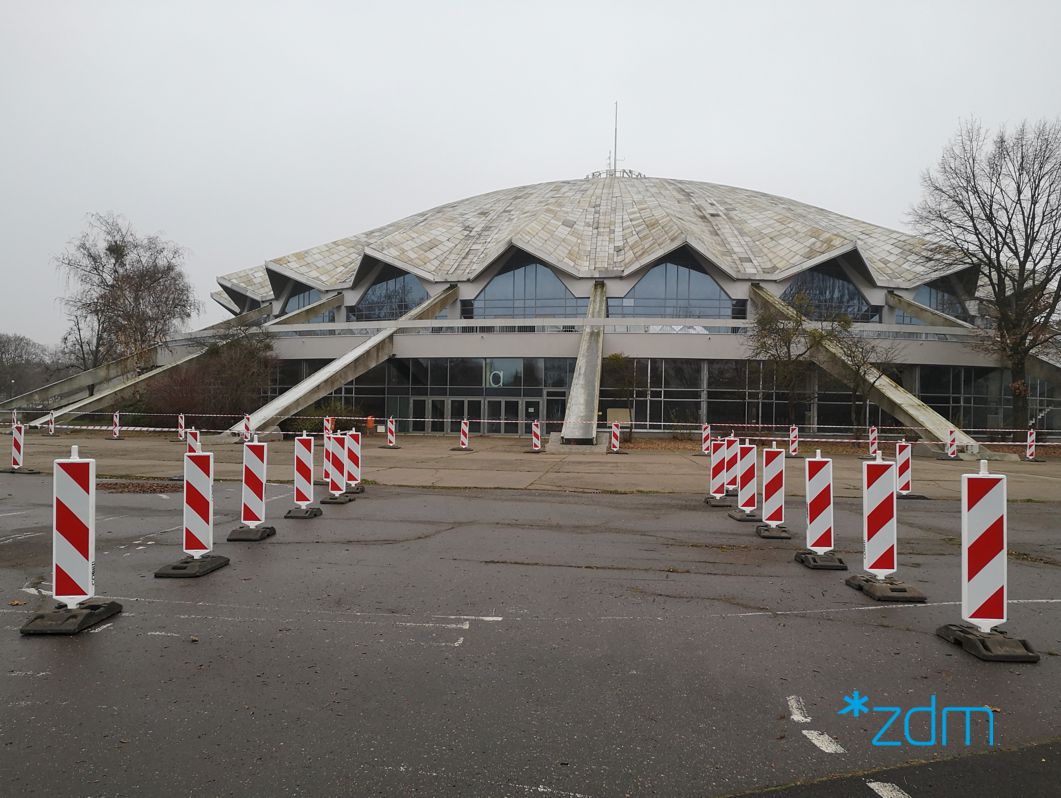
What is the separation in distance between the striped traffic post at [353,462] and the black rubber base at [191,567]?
17.1ft

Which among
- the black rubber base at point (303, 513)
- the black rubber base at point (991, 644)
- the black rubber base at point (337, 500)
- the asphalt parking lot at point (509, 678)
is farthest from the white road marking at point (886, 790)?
the black rubber base at point (337, 500)

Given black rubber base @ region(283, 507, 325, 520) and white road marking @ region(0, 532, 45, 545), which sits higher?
black rubber base @ region(283, 507, 325, 520)

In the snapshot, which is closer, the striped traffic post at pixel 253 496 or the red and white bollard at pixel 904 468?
the striped traffic post at pixel 253 496

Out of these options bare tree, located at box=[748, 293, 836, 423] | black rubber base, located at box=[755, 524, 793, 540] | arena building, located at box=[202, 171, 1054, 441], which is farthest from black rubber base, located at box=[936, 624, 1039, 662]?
bare tree, located at box=[748, 293, 836, 423]

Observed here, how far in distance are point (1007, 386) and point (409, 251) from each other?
121 ft

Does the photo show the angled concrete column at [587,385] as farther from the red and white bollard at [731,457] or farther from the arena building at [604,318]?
the red and white bollard at [731,457]

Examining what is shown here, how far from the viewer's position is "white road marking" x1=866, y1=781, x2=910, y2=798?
9.11 ft

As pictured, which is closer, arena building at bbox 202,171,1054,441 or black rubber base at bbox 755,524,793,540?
black rubber base at bbox 755,524,793,540

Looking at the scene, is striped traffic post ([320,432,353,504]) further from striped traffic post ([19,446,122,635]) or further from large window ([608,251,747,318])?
large window ([608,251,747,318])

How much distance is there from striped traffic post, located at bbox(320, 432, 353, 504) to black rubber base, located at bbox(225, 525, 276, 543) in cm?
274

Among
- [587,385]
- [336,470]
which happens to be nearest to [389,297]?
[587,385]

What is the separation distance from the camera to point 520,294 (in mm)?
41750

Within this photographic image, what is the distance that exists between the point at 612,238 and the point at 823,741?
42402 mm

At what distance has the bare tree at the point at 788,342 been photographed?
92.8ft
